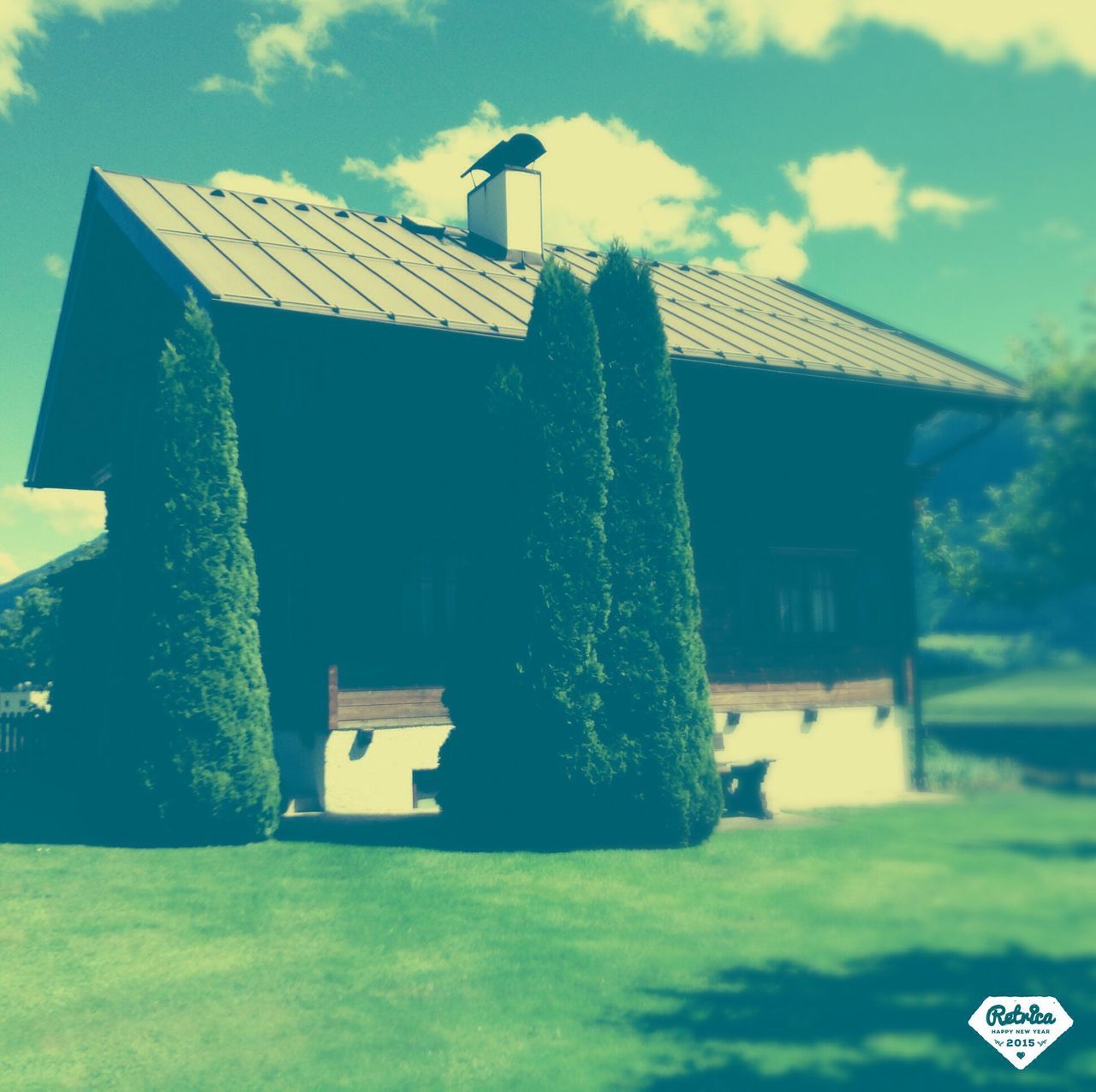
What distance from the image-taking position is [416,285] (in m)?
14.7

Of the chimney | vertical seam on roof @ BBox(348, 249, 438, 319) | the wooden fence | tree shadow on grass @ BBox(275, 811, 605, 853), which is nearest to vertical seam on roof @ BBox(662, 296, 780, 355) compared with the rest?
the chimney

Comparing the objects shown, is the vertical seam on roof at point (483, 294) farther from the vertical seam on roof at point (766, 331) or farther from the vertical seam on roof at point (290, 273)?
the vertical seam on roof at point (766, 331)

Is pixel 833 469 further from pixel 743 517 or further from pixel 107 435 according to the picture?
pixel 107 435

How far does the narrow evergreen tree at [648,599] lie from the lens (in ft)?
36.1

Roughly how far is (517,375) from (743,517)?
5.68m

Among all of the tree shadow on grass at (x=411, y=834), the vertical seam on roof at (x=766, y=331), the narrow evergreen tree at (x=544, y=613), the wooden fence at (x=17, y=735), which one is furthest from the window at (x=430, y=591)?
the wooden fence at (x=17, y=735)

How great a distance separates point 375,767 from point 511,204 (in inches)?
360

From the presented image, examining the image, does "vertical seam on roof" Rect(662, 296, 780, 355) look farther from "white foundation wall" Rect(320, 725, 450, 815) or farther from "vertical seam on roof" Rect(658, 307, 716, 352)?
"white foundation wall" Rect(320, 725, 450, 815)

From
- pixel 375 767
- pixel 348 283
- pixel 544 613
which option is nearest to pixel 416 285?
pixel 348 283

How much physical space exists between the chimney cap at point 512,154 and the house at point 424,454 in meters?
0.14

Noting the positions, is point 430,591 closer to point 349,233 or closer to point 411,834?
point 411,834

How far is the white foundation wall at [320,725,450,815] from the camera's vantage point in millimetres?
13633

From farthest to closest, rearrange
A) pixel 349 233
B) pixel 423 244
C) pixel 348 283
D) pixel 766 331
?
pixel 423 244, pixel 349 233, pixel 766 331, pixel 348 283

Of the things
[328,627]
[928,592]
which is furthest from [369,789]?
[928,592]
